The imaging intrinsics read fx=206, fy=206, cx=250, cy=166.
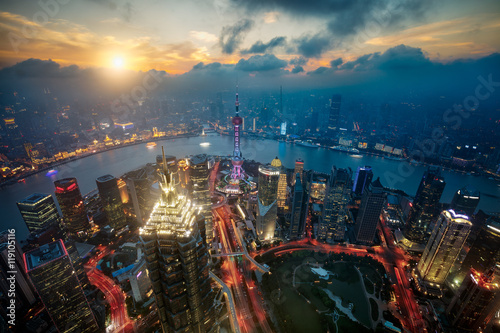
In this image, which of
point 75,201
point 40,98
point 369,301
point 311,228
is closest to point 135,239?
point 75,201

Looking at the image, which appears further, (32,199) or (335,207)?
(335,207)

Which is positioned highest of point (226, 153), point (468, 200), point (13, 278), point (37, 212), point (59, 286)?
point (468, 200)

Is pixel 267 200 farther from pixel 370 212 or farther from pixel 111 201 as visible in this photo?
pixel 111 201

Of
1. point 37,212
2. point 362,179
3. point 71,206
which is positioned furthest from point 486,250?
point 37,212

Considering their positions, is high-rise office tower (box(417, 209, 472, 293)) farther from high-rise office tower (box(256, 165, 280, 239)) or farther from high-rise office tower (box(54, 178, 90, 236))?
high-rise office tower (box(54, 178, 90, 236))

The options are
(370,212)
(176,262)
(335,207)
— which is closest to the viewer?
(176,262)

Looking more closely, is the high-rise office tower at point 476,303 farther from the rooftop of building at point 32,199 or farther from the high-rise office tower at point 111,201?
the rooftop of building at point 32,199

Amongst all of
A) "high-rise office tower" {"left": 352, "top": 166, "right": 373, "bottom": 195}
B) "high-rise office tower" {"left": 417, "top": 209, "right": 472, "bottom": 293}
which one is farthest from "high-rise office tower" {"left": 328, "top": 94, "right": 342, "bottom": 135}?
"high-rise office tower" {"left": 417, "top": 209, "right": 472, "bottom": 293}

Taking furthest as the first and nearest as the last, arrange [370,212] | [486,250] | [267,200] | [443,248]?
1. [267,200]
2. [370,212]
3. [443,248]
4. [486,250]
